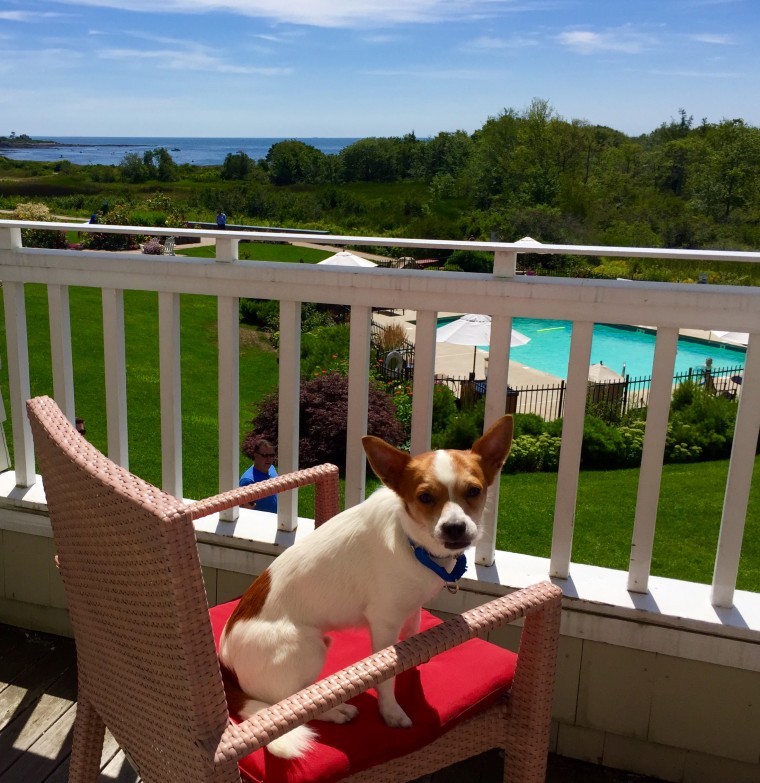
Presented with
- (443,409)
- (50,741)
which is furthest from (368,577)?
(443,409)

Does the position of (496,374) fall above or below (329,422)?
above

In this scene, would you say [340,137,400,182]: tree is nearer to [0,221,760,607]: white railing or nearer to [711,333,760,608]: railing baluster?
[0,221,760,607]: white railing

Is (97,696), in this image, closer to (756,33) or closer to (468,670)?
(468,670)

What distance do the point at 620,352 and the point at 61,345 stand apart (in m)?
20.3

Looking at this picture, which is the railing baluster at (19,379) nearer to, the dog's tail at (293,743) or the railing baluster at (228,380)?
the railing baluster at (228,380)

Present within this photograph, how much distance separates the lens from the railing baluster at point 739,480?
1.79 m

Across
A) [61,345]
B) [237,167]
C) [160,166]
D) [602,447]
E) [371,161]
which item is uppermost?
[371,161]

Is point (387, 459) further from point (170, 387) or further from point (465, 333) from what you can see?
point (465, 333)

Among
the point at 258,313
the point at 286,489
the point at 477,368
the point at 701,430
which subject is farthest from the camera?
the point at 258,313

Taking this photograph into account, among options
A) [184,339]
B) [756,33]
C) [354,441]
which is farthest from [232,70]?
[354,441]

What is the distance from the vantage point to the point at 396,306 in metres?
2.00

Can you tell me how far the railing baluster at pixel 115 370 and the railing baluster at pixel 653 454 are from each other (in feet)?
4.64

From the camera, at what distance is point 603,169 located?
51094 mm

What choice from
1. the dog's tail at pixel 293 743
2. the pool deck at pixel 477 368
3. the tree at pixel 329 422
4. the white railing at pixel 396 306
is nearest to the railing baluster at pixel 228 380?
the white railing at pixel 396 306
